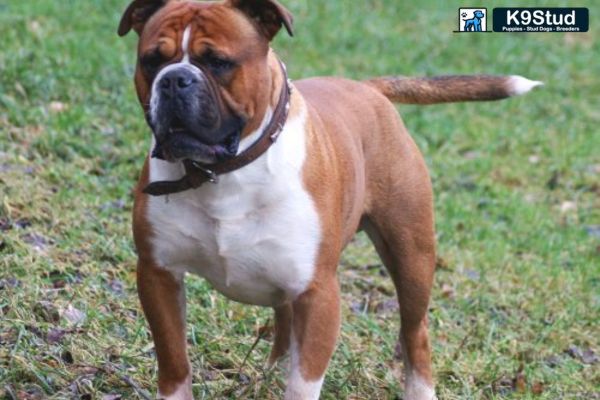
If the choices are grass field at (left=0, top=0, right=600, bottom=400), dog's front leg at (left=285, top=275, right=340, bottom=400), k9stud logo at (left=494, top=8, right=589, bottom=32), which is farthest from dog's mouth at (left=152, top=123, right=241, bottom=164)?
k9stud logo at (left=494, top=8, right=589, bottom=32)

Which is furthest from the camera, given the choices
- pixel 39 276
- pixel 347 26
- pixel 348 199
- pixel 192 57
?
pixel 347 26

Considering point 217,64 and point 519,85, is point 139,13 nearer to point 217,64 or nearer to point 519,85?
point 217,64

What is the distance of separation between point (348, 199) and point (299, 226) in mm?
475

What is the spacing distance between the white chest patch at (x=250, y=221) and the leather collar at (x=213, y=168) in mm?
29

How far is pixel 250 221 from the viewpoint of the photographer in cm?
439

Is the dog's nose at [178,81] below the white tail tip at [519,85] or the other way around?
the other way around

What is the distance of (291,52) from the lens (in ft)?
39.0

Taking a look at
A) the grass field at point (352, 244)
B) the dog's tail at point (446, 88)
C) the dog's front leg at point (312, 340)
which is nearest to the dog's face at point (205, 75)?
the dog's front leg at point (312, 340)

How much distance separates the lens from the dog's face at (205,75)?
4.07 m

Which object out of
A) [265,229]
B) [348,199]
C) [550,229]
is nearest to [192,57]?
[265,229]

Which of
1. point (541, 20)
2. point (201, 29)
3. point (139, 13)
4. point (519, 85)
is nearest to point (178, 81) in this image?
point (201, 29)

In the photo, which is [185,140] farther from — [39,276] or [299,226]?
[39,276]

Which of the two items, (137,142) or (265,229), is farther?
(137,142)

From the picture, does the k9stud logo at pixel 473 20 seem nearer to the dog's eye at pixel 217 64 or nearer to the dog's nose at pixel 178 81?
the dog's eye at pixel 217 64
